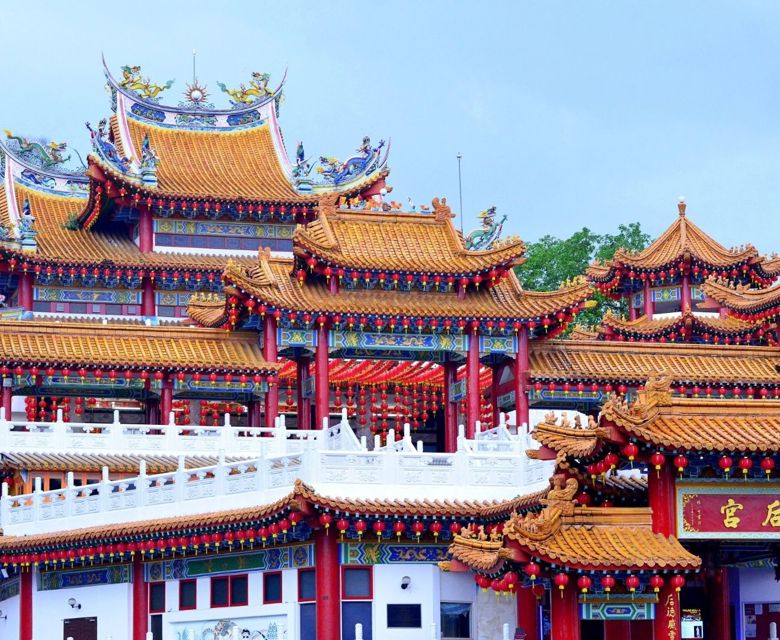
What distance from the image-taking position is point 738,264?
55500 mm

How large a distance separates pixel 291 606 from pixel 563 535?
8.62m

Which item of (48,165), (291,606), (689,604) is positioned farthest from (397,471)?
(48,165)

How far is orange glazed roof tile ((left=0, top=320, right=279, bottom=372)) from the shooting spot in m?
42.7

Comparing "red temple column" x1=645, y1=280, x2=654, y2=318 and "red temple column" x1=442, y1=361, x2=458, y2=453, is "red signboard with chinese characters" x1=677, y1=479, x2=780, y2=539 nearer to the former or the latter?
"red temple column" x1=442, y1=361, x2=458, y2=453

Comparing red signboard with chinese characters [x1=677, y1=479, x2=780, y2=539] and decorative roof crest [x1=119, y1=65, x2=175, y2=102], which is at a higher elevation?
decorative roof crest [x1=119, y1=65, x2=175, y2=102]

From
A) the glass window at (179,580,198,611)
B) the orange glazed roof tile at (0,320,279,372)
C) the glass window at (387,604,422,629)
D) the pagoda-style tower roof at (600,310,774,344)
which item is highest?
the pagoda-style tower roof at (600,310,774,344)

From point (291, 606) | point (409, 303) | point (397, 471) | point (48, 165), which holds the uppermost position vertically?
point (48, 165)

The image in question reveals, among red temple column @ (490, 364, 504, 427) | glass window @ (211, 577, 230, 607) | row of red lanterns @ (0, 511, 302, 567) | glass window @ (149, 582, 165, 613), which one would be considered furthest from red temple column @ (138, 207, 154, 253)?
glass window @ (211, 577, 230, 607)

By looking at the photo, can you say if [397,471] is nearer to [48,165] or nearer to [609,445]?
[609,445]

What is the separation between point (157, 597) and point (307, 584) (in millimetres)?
3827

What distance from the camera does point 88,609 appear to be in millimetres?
37812

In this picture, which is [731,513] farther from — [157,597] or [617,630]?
[157,597]

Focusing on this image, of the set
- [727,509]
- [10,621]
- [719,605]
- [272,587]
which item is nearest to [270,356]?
[10,621]

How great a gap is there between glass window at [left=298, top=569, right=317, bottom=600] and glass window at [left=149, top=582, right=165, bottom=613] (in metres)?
3.46
